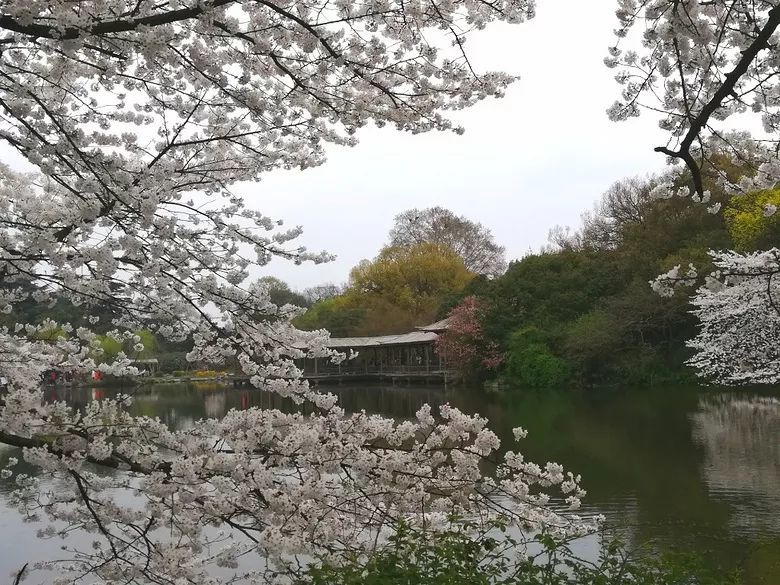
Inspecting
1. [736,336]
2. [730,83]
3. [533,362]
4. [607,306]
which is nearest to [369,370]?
[533,362]

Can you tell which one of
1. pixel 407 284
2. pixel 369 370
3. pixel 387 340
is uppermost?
pixel 407 284

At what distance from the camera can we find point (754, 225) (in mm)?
18547

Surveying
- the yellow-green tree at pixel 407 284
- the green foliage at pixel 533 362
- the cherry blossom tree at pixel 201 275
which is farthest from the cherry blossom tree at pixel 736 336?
the yellow-green tree at pixel 407 284

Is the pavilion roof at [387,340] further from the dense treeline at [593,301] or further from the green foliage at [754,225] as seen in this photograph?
the green foliage at [754,225]

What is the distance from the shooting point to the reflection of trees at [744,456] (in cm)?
617

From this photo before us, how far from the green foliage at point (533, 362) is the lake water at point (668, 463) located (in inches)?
153

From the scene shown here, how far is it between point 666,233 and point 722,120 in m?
21.9

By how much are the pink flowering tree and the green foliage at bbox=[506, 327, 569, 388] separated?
0.82m

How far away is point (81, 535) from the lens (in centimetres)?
640

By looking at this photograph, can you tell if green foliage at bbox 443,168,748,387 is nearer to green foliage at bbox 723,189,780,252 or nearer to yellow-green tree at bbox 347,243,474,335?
green foliage at bbox 723,189,780,252

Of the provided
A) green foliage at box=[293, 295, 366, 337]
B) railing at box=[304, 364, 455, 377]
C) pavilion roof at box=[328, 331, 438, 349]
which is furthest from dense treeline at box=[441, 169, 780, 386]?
green foliage at box=[293, 295, 366, 337]

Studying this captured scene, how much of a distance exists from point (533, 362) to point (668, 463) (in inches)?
539

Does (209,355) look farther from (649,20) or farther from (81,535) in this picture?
(81,535)

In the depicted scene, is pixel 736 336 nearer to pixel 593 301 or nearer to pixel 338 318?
pixel 593 301
